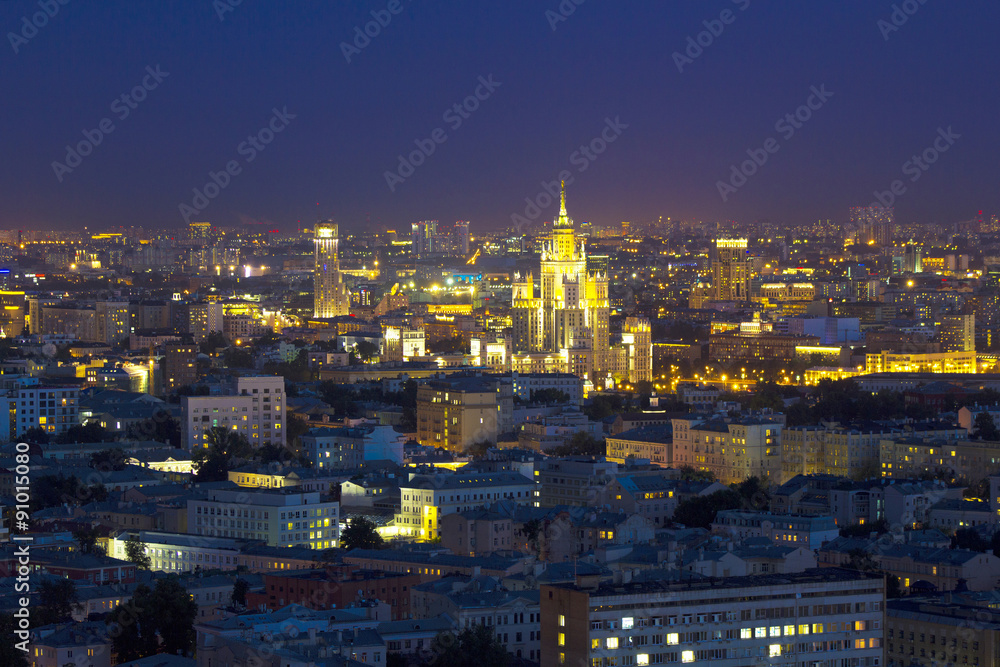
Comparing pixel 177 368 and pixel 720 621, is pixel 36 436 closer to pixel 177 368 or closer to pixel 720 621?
pixel 177 368

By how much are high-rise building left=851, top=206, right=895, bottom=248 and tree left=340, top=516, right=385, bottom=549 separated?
9861 cm

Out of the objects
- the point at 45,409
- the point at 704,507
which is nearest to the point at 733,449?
the point at 704,507

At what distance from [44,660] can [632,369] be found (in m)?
46.5

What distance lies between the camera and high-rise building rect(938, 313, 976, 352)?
257ft

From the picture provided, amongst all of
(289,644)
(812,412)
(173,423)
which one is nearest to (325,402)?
(173,423)

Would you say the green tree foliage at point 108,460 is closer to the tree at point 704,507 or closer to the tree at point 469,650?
the tree at point 704,507

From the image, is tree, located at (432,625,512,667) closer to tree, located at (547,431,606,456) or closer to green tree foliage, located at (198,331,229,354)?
tree, located at (547,431,606,456)

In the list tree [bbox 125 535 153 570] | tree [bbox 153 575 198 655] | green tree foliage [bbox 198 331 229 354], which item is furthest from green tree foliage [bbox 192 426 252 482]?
green tree foliage [bbox 198 331 229 354]

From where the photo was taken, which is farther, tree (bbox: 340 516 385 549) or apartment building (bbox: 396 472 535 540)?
apartment building (bbox: 396 472 535 540)

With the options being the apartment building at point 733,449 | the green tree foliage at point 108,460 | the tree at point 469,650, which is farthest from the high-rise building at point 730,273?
the tree at point 469,650

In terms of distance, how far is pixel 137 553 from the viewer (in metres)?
33.8

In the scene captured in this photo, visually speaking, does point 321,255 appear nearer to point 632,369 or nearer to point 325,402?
point 632,369

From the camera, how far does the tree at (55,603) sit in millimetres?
27891

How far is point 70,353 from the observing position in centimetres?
7231
